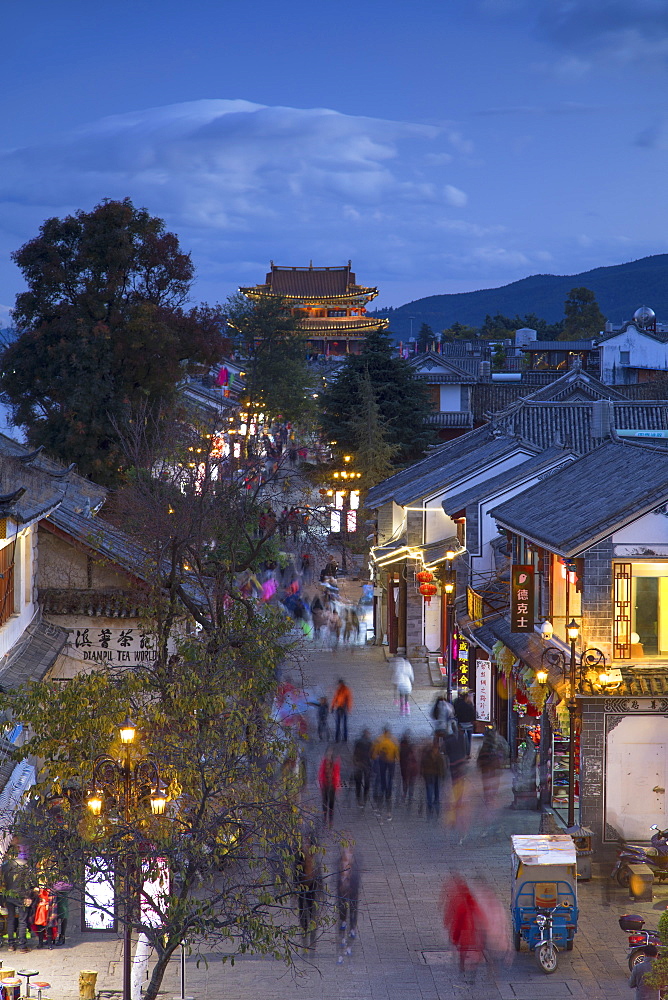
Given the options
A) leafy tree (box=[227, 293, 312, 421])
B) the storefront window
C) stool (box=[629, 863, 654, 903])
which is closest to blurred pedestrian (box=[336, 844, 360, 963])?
stool (box=[629, 863, 654, 903])

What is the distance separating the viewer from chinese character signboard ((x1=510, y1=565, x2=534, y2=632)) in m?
23.0

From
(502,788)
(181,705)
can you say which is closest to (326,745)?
(502,788)

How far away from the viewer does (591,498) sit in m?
23.4

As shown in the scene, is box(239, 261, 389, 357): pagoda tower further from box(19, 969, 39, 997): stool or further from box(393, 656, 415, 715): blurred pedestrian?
box(19, 969, 39, 997): stool

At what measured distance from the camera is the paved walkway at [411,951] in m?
14.8

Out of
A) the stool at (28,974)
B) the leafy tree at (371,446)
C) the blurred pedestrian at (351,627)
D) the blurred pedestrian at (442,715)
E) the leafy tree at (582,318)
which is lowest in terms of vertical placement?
the stool at (28,974)

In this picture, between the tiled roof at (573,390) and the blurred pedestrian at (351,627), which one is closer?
the blurred pedestrian at (351,627)

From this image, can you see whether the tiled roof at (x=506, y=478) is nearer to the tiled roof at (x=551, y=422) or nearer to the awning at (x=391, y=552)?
the awning at (x=391, y=552)

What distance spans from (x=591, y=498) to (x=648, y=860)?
737 centimetres

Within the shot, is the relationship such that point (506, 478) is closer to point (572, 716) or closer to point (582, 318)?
point (572, 716)

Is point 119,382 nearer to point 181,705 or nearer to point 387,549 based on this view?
point 387,549

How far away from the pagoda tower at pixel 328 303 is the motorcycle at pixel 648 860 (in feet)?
337

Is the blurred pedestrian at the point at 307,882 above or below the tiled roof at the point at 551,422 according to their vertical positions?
below

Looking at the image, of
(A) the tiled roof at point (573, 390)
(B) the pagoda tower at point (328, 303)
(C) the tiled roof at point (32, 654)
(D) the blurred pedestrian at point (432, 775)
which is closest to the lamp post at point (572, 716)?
(D) the blurred pedestrian at point (432, 775)
